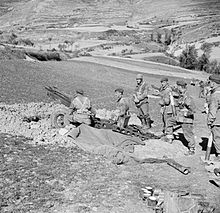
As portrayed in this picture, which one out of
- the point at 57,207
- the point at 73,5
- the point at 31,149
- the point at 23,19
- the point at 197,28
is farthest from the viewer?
the point at 73,5

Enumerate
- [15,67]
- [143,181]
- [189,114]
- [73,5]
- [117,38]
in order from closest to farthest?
1. [143,181]
2. [189,114]
3. [15,67]
4. [117,38]
5. [73,5]

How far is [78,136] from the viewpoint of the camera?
413 inches

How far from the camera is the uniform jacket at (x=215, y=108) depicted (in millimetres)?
9406

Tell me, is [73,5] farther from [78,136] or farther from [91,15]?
[78,136]

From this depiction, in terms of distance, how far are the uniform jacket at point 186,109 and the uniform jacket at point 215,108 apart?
44.6 inches

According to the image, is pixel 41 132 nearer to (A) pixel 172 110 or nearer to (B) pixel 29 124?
(B) pixel 29 124

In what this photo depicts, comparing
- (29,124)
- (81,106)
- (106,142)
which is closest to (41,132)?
(29,124)

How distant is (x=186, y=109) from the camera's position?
10.7 metres

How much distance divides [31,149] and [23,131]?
1377mm

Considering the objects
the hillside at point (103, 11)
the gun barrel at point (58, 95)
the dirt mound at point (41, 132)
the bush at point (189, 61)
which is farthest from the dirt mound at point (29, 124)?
the hillside at point (103, 11)

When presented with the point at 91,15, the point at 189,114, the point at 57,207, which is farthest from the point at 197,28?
the point at 57,207

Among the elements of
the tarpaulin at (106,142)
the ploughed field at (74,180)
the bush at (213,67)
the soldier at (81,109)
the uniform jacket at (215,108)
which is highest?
the uniform jacket at (215,108)

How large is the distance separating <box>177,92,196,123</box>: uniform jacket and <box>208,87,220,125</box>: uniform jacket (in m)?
1.13

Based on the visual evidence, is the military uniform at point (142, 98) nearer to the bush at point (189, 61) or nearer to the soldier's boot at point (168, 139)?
the soldier's boot at point (168, 139)
